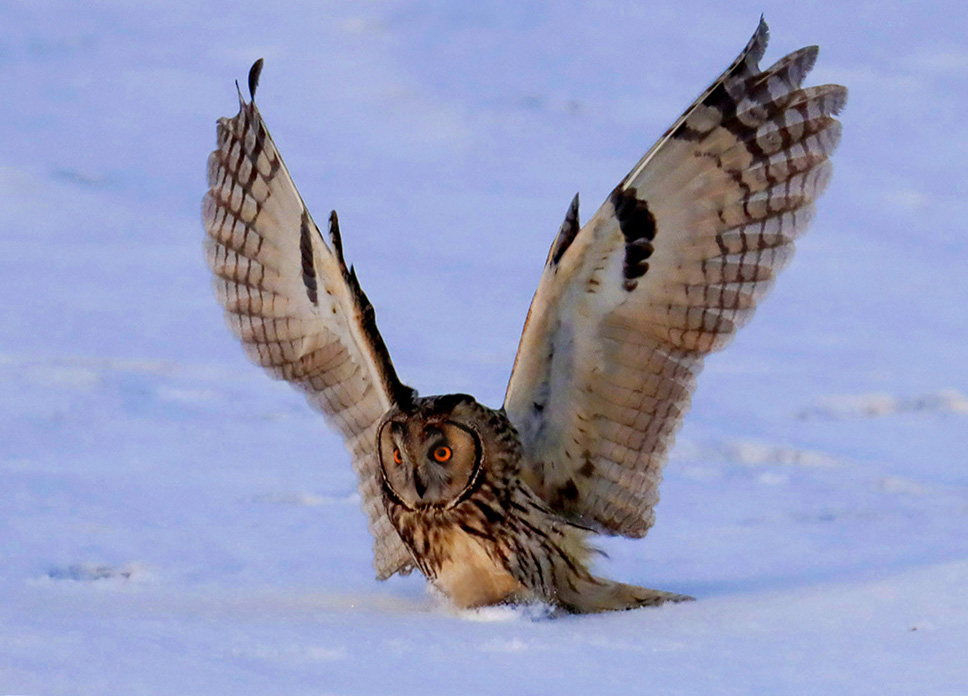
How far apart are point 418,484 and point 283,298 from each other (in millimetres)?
756

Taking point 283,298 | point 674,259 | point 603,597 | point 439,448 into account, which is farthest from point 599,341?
point 283,298

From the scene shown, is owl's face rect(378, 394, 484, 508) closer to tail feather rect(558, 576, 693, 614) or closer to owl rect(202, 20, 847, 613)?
owl rect(202, 20, 847, 613)

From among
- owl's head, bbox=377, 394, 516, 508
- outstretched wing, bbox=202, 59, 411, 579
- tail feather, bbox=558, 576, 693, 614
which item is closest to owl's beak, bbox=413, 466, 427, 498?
owl's head, bbox=377, 394, 516, 508

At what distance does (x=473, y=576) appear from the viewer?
3.72m

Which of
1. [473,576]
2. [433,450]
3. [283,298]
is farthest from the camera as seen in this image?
[283,298]

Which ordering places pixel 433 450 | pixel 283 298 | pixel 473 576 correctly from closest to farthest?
pixel 433 450 → pixel 473 576 → pixel 283 298

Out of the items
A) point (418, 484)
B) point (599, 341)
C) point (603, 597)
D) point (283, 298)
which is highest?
point (283, 298)

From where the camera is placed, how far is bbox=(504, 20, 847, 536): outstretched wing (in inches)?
139

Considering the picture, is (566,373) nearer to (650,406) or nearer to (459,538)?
(650,406)

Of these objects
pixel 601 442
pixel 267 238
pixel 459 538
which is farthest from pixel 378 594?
pixel 267 238

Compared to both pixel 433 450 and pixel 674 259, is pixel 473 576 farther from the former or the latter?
pixel 674 259

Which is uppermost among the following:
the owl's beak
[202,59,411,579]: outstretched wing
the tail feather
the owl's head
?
[202,59,411,579]: outstretched wing

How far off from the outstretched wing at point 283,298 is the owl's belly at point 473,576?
34 centimetres

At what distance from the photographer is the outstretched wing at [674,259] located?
3.53m
